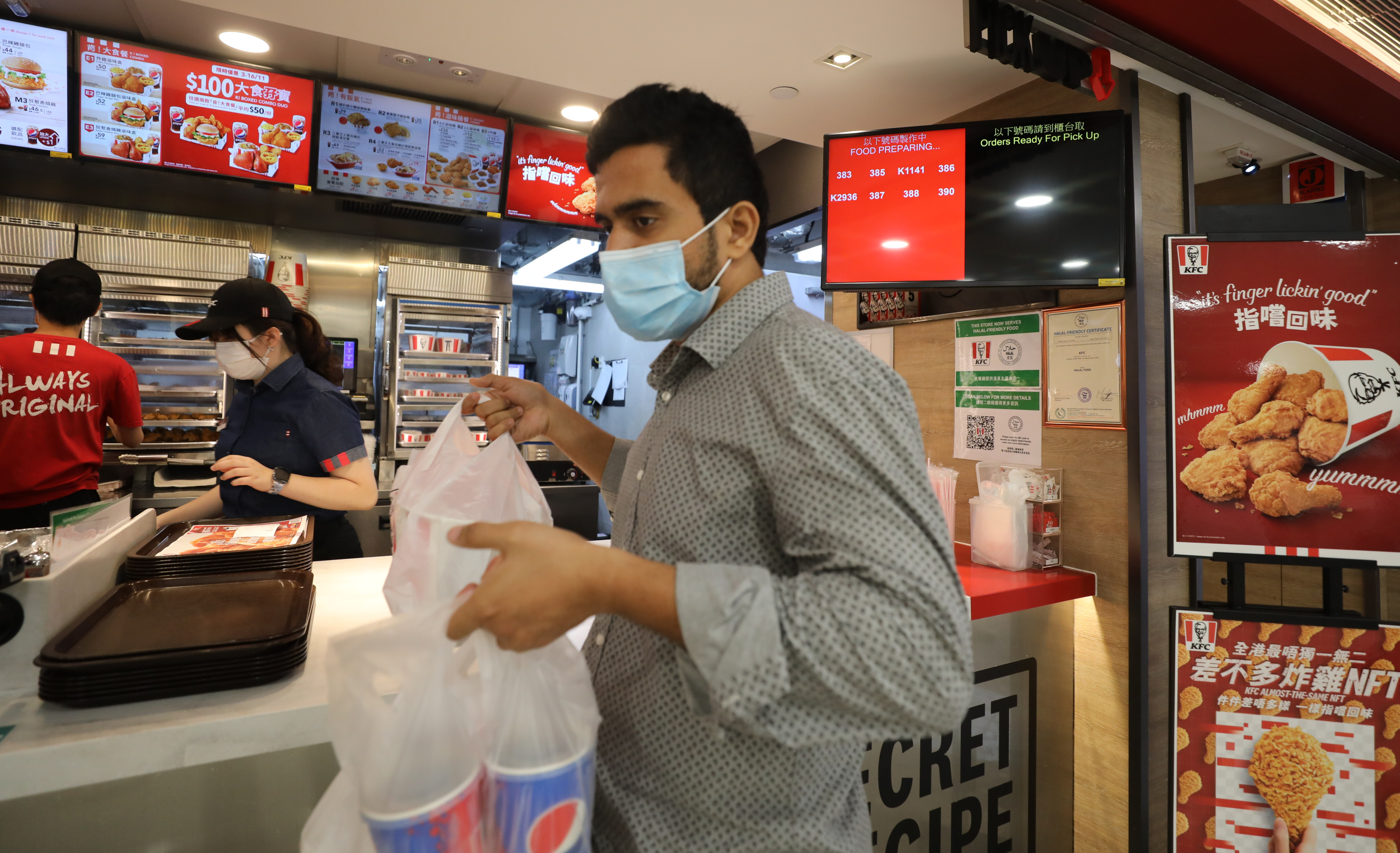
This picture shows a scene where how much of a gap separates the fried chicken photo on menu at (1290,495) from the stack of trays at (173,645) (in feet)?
8.86

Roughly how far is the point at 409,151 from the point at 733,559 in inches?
167

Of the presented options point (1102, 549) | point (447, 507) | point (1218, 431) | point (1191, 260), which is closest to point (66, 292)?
point (447, 507)

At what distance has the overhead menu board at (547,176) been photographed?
4516 mm

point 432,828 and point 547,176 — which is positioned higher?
point 547,176

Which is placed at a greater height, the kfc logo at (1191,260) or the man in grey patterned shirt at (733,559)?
the kfc logo at (1191,260)

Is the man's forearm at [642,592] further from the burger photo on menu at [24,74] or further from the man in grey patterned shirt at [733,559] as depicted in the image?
the burger photo on menu at [24,74]

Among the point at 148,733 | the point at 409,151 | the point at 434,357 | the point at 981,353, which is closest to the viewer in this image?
the point at 148,733

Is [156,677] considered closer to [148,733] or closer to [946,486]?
[148,733]

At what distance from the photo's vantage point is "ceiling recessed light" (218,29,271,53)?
12.0ft

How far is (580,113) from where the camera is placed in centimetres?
446

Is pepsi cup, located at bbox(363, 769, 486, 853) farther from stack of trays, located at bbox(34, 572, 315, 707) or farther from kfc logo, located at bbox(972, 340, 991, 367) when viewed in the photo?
kfc logo, located at bbox(972, 340, 991, 367)

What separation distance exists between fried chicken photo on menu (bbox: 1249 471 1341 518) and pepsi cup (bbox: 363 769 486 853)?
2.51 meters

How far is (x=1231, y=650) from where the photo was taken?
223cm

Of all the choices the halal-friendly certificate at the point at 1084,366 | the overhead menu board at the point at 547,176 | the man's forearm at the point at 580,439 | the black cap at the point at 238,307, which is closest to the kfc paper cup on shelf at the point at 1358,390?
the halal-friendly certificate at the point at 1084,366
